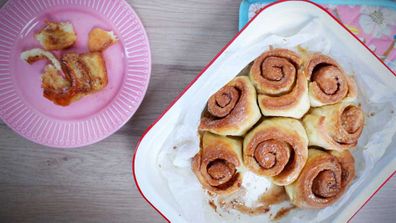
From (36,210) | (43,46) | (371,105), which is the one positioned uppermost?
(371,105)

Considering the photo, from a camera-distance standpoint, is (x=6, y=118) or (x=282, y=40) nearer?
(x=282, y=40)

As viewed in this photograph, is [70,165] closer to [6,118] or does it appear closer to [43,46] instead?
[6,118]

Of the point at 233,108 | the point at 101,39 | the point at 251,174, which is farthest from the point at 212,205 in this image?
the point at 101,39

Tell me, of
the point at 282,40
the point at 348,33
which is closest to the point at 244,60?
the point at 282,40

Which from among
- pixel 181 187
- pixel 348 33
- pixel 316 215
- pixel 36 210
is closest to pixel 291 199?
pixel 316 215

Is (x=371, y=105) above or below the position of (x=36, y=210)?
above

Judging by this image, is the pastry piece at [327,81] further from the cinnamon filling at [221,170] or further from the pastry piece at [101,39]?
the pastry piece at [101,39]
